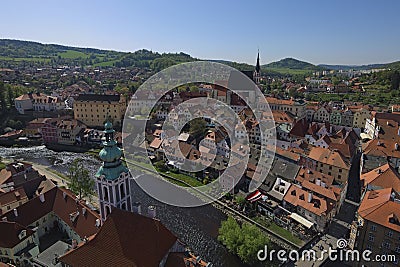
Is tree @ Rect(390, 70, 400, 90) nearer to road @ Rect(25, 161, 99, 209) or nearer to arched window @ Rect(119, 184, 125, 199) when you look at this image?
road @ Rect(25, 161, 99, 209)

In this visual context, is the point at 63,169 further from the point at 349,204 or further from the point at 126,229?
the point at 349,204

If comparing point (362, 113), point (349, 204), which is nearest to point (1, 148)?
point (349, 204)

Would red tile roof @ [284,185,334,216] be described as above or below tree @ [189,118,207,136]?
below

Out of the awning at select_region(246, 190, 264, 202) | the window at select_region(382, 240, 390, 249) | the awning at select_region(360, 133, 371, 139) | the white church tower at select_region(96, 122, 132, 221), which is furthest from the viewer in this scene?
the awning at select_region(360, 133, 371, 139)

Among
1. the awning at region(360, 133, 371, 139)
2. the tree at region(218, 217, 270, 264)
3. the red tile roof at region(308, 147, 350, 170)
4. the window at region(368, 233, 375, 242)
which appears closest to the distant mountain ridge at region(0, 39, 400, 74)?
the awning at region(360, 133, 371, 139)

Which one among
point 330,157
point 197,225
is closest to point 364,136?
point 330,157

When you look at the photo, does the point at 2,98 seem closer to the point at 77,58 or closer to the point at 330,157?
the point at 330,157
